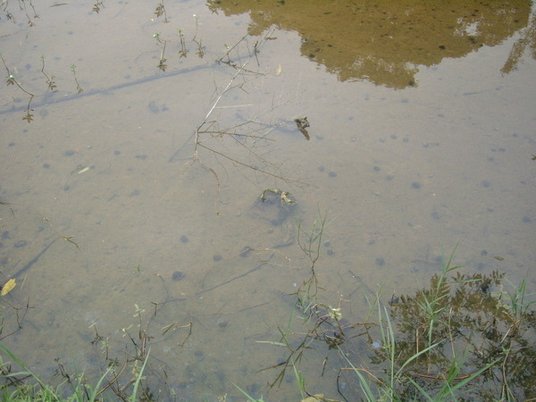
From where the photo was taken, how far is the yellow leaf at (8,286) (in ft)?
6.54

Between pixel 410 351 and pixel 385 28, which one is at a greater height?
pixel 385 28

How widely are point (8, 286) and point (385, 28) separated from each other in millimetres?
2464

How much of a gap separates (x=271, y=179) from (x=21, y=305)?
1156 millimetres

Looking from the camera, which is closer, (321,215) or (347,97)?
(321,215)

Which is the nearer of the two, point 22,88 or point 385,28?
point 22,88

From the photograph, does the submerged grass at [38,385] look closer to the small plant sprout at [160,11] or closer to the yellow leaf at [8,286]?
the yellow leaf at [8,286]

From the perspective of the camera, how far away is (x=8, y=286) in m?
2.01

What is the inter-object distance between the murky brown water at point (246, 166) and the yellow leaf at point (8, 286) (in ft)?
0.18

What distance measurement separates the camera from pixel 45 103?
279 centimetres

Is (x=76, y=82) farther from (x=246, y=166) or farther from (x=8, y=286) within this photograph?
(x=8, y=286)

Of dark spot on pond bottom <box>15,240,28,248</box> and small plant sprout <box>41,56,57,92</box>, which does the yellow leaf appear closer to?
dark spot on pond bottom <box>15,240,28,248</box>

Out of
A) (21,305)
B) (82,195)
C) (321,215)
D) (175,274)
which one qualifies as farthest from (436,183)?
(21,305)

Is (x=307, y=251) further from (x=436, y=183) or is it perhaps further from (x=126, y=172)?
(x=126, y=172)

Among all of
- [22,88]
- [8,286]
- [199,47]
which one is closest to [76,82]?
[22,88]
